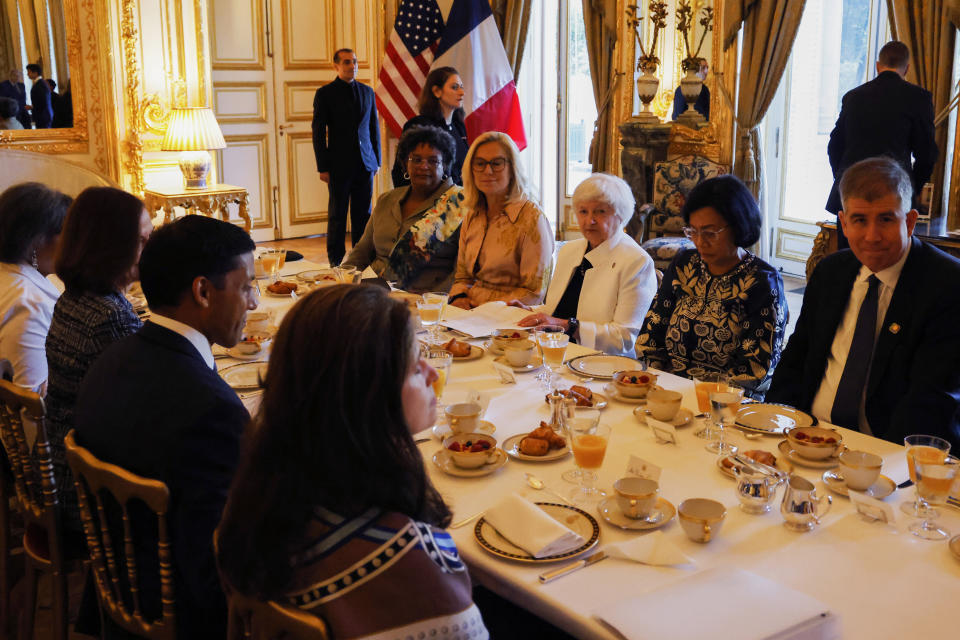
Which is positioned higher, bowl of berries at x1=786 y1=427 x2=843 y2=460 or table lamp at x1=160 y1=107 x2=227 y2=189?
table lamp at x1=160 y1=107 x2=227 y2=189

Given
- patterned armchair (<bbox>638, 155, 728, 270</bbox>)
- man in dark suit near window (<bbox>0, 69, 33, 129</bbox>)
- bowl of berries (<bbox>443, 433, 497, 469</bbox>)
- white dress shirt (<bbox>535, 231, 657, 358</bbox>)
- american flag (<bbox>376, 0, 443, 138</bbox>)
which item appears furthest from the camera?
american flag (<bbox>376, 0, 443, 138</bbox>)

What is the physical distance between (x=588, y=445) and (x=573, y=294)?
157cm

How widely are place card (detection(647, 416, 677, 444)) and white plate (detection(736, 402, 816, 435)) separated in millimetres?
183

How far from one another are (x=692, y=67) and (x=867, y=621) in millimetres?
5708

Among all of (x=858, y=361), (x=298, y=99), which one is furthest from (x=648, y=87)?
(x=858, y=361)

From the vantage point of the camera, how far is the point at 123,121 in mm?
6867

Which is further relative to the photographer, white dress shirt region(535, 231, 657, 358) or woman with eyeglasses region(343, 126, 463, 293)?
woman with eyeglasses region(343, 126, 463, 293)

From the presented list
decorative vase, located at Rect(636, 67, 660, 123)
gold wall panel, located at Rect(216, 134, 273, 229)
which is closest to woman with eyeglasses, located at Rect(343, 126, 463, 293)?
decorative vase, located at Rect(636, 67, 660, 123)

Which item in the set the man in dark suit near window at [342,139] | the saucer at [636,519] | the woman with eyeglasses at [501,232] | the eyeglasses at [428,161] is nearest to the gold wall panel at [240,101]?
the man in dark suit near window at [342,139]

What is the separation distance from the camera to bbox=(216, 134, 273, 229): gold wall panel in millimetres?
8297

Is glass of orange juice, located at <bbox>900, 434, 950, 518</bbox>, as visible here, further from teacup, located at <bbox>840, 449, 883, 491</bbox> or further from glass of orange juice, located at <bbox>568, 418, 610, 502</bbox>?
glass of orange juice, located at <bbox>568, 418, 610, 502</bbox>

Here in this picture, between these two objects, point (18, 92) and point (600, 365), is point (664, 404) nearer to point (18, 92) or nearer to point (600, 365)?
point (600, 365)

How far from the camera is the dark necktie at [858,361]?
2270 millimetres

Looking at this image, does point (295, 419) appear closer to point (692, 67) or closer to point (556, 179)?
point (692, 67)
